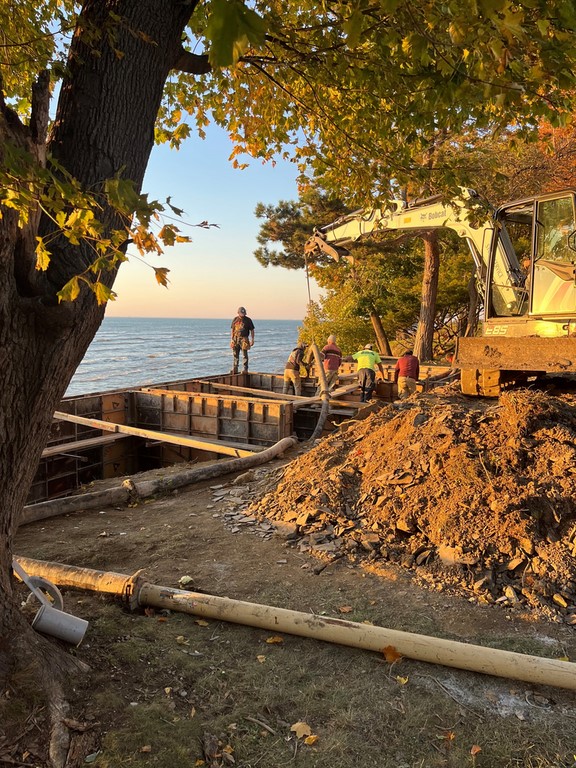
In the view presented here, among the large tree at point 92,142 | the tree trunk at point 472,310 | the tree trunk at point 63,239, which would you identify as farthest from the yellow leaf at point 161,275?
the tree trunk at point 472,310

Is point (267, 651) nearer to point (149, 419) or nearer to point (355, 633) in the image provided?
point (355, 633)

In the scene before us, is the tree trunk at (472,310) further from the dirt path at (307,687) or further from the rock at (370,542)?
the dirt path at (307,687)

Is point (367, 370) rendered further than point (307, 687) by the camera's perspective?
Yes

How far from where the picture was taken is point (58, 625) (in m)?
3.61

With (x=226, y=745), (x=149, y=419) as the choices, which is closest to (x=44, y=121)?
(x=226, y=745)

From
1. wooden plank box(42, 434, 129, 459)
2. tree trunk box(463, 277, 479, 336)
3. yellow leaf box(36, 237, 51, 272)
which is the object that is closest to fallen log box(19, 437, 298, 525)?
wooden plank box(42, 434, 129, 459)

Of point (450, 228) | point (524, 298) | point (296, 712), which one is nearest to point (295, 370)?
point (450, 228)

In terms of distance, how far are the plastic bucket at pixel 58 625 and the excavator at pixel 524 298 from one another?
19.3ft

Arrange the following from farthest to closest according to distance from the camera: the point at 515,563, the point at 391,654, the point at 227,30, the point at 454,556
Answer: the point at 454,556 → the point at 515,563 → the point at 391,654 → the point at 227,30

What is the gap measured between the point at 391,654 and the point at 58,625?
93.0 inches

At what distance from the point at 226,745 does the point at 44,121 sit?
354 centimetres

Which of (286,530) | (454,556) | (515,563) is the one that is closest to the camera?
(515,563)

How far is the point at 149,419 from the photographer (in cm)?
1362

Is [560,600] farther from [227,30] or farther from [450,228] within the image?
[450,228]
